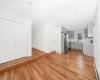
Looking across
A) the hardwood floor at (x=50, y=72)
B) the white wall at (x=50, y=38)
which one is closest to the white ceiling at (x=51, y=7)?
the white wall at (x=50, y=38)

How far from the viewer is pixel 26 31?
299 centimetres

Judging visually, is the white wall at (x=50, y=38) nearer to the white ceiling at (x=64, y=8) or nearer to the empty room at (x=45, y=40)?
the empty room at (x=45, y=40)

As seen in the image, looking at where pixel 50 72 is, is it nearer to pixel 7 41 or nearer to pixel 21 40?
pixel 21 40

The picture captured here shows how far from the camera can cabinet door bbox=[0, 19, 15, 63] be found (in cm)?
222

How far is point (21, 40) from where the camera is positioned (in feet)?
9.19

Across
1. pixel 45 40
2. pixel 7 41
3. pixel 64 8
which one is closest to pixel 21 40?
pixel 7 41

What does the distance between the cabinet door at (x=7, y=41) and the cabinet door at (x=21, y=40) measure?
17 centimetres

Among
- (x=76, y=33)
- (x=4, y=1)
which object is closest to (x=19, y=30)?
(x=4, y=1)

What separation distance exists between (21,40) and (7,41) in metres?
0.57

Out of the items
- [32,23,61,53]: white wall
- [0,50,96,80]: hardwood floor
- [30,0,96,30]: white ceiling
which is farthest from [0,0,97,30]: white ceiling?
[0,50,96,80]: hardwood floor

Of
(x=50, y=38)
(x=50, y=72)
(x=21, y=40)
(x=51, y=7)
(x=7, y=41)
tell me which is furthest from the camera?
(x=50, y=38)

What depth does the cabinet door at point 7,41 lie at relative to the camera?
2217 mm

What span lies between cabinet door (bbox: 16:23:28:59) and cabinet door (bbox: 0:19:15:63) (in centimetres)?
17

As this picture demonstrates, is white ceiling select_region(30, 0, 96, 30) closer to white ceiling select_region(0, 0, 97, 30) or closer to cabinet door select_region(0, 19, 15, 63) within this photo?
white ceiling select_region(0, 0, 97, 30)
